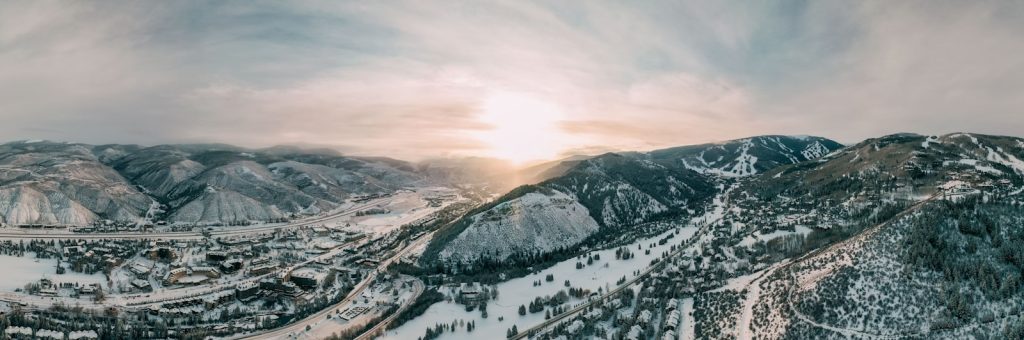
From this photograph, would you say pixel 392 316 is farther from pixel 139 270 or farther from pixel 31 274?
pixel 31 274

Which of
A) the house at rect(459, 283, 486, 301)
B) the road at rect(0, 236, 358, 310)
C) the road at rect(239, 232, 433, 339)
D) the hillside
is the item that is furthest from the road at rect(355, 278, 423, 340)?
the road at rect(0, 236, 358, 310)

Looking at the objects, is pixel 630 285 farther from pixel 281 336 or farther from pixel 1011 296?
pixel 281 336

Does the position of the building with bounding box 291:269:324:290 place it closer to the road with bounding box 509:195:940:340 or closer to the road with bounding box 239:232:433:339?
the road with bounding box 239:232:433:339

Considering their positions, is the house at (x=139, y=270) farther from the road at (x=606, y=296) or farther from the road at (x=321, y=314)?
the road at (x=606, y=296)

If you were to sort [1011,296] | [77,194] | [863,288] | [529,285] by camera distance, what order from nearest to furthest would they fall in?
[1011,296]
[863,288]
[529,285]
[77,194]

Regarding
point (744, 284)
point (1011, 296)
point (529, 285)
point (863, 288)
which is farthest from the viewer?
point (529, 285)

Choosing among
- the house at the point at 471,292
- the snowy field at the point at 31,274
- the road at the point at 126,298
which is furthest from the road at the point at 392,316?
the snowy field at the point at 31,274

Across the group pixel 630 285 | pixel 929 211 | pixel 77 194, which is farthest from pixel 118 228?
pixel 929 211
